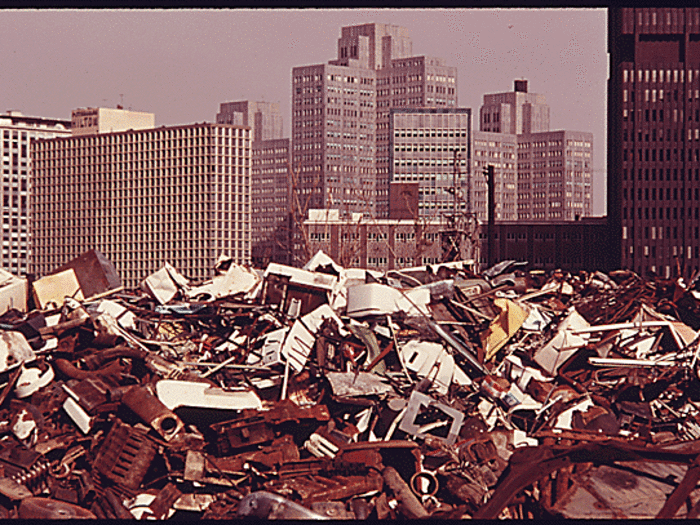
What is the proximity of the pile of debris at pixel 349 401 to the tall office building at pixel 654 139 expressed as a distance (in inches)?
4854

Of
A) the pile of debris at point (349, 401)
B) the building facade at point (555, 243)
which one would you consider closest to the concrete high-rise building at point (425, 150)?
the building facade at point (555, 243)

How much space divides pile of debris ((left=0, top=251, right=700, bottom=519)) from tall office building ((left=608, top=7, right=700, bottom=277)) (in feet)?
404

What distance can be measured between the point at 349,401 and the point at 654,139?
441 feet

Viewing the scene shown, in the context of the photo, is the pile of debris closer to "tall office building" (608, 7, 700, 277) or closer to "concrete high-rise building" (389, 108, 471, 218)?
"tall office building" (608, 7, 700, 277)

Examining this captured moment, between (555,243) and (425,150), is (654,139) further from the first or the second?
(425,150)

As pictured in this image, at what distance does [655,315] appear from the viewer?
14.0 meters

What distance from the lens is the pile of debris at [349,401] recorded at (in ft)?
31.4

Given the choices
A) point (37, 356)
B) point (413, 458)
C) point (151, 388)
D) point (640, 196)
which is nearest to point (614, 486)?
point (413, 458)

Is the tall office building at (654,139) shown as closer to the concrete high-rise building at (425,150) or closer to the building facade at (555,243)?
the building facade at (555,243)

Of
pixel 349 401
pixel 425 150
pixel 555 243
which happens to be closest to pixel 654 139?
pixel 555 243

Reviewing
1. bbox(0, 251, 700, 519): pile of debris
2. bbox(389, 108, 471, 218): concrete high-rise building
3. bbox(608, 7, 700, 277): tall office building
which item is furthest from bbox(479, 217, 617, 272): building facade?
bbox(0, 251, 700, 519): pile of debris

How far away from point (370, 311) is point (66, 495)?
4.90m

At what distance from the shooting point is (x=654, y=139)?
13688cm

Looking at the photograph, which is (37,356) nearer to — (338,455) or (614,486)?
(338,455)
